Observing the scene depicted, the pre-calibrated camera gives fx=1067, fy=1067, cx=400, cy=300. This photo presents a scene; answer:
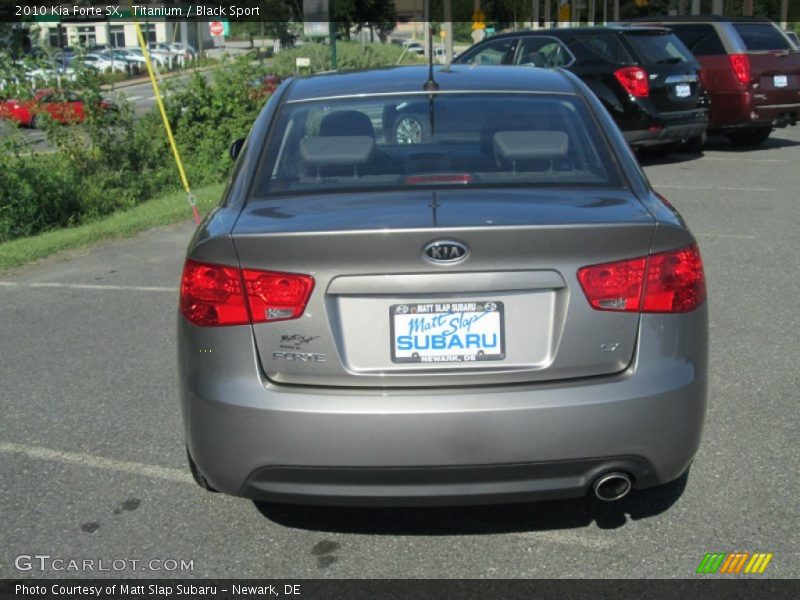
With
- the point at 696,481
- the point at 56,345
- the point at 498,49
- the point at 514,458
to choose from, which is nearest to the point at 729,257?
the point at 696,481

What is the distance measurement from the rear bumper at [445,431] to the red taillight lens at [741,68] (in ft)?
44.3

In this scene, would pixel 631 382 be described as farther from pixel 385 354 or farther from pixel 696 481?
pixel 696 481

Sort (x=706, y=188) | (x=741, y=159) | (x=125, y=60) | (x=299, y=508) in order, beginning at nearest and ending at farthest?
(x=299, y=508), (x=706, y=188), (x=741, y=159), (x=125, y=60)

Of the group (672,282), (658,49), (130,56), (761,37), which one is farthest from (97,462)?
(130,56)

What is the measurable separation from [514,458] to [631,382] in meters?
0.45

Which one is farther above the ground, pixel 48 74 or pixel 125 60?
pixel 48 74

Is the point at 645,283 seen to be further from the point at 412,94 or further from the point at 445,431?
the point at 412,94

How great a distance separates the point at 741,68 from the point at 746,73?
11 centimetres

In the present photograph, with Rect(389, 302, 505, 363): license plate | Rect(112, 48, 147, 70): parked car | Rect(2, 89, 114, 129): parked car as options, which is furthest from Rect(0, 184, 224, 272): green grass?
Rect(112, 48, 147, 70): parked car

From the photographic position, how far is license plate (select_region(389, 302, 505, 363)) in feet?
10.9

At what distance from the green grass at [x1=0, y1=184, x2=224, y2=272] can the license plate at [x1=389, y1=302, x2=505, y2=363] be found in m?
6.70

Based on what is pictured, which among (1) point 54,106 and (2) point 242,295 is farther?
(1) point 54,106

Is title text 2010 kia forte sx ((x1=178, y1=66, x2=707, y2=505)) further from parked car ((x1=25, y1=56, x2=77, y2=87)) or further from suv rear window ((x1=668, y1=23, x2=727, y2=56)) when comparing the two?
suv rear window ((x1=668, y1=23, x2=727, y2=56))

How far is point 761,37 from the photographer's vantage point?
54.9 ft
